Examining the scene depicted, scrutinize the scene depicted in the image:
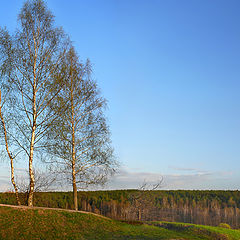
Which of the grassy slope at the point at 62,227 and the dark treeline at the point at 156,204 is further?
the dark treeline at the point at 156,204

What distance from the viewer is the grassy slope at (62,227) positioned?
12.4 m

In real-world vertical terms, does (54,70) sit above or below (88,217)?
above

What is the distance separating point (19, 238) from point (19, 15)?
1387 centimetres

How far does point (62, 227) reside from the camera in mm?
13352

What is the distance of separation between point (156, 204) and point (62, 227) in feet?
43.6

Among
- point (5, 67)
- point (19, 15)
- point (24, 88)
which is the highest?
point (19, 15)

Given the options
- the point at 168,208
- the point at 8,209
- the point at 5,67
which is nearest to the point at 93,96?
the point at 5,67

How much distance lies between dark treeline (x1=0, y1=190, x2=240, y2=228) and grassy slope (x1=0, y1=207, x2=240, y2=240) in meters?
4.62

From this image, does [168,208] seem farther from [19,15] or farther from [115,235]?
[19,15]

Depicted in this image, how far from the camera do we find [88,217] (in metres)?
15.3

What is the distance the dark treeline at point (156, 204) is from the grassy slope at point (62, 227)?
4.62m

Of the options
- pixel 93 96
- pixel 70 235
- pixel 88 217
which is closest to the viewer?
pixel 70 235

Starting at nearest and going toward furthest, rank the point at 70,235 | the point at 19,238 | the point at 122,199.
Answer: the point at 19,238 < the point at 70,235 < the point at 122,199

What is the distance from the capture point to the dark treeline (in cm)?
2031
